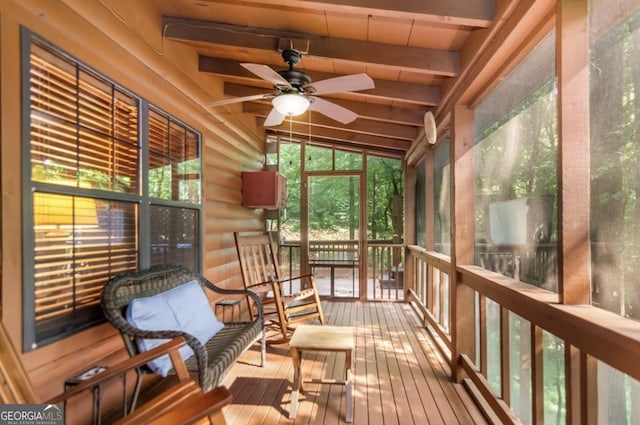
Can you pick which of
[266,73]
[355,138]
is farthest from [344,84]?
[355,138]

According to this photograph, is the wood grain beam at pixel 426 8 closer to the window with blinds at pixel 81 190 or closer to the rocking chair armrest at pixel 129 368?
the window with blinds at pixel 81 190

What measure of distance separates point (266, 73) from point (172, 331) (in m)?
1.69

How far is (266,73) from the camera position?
2.20m

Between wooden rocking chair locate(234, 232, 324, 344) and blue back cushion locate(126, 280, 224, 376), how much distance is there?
35.9 inches

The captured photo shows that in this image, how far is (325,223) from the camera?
5262 mm

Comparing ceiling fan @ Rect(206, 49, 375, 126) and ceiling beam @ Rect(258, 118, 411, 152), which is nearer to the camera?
ceiling fan @ Rect(206, 49, 375, 126)

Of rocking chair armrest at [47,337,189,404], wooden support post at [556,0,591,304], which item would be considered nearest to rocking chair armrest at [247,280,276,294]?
rocking chair armrest at [47,337,189,404]

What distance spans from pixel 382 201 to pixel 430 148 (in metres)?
1.67

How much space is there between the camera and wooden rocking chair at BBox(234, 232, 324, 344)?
332 cm

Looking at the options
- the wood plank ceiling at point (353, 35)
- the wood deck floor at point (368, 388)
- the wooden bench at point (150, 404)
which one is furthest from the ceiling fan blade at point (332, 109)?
the wood deck floor at point (368, 388)

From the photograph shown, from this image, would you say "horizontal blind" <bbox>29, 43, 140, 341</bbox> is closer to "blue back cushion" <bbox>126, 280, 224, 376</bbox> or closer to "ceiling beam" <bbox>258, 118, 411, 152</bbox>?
"blue back cushion" <bbox>126, 280, 224, 376</bbox>

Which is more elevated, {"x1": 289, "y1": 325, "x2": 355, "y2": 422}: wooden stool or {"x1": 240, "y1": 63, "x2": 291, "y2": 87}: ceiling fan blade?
{"x1": 240, "y1": 63, "x2": 291, "y2": 87}: ceiling fan blade

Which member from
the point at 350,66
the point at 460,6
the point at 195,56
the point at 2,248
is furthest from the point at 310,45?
the point at 2,248

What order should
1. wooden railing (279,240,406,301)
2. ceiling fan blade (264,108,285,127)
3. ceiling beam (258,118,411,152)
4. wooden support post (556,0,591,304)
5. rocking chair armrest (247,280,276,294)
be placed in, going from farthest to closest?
wooden railing (279,240,406,301)
ceiling beam (258,118,411,152)
rocking chair armrest (247,280,276,294)
ceiling fan blade (264,108,285,127)
wooden support post (556,0,591,304)
